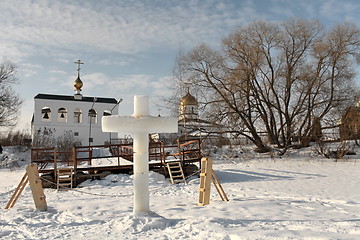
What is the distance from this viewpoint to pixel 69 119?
43562mm

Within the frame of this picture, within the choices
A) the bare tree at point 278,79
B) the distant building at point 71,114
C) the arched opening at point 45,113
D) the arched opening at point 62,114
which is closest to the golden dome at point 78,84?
the distant building at point 71,114

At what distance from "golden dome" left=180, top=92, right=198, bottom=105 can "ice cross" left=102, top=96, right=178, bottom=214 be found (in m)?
16.9

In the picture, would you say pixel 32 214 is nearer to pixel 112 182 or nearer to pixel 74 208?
pixel 74 208

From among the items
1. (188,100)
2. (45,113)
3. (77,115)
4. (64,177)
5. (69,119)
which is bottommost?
(64,177)

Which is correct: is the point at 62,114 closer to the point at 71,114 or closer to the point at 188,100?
the point at 71,114

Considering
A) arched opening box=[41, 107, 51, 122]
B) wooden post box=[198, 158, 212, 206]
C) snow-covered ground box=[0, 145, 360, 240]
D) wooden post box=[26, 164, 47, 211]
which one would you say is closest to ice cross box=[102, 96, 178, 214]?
snow-covered ground box=[0, 145, 360, 240]

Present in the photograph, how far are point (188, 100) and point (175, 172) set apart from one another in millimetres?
11263

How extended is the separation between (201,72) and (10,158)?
1765cm

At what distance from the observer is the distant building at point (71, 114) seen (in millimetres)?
42625

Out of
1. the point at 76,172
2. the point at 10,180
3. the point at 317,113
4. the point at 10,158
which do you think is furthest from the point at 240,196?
the point at 10,158

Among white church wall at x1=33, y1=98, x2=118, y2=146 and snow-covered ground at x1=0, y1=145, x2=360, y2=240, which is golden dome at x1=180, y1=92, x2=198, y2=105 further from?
white church wall at x1=33, y1=98, x2=118, y2=146

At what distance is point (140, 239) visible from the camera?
16.6ft

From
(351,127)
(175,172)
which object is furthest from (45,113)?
(351,127)

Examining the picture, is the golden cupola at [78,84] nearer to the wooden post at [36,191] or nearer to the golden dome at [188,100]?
the golden dome at [188,100]
